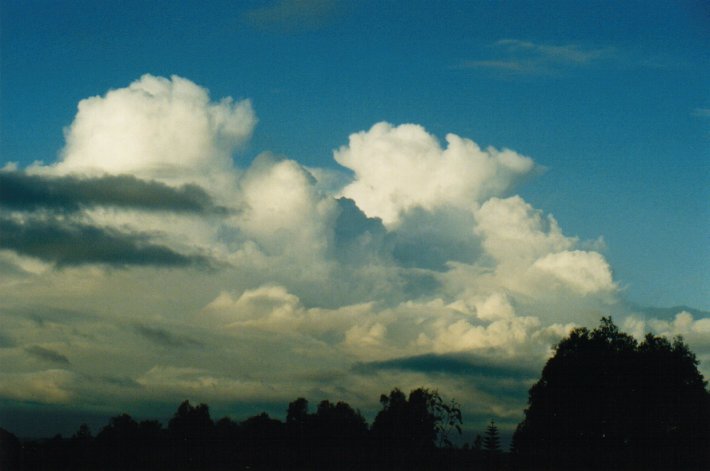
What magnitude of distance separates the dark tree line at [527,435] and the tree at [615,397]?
0.10 metres

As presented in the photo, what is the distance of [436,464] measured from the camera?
5962 centimetres

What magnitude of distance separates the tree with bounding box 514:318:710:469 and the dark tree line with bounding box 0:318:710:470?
0.34 feet

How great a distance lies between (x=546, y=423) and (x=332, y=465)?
3609 centimetres

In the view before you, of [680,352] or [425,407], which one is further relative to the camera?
[425,407]

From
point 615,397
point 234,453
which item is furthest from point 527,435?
point 234,453

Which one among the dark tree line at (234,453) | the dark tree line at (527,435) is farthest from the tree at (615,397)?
the dark tree line at (234,453)

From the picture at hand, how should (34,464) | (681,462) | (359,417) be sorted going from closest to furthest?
(34,464) → (681,462) → (359,417)

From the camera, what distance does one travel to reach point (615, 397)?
86562 millimetres

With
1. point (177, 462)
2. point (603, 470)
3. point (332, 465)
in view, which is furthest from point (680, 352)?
point (177, 462)

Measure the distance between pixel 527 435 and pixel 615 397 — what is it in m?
9.84

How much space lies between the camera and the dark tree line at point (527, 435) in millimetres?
57719

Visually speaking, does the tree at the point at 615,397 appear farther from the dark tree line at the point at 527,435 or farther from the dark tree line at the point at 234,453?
the dark tree line at the point at 234,453

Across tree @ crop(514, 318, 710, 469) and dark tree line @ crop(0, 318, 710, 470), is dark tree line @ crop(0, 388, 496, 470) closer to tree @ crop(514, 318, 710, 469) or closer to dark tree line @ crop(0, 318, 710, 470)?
dark tree line @ crop(0, 318, 710, 470)

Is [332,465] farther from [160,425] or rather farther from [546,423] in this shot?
[160,425]
